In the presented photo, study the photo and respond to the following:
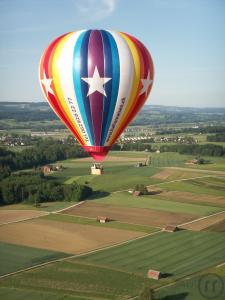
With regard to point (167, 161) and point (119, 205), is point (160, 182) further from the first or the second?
A: point (167, 161)

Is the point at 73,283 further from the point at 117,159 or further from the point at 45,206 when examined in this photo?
the point at 117,159

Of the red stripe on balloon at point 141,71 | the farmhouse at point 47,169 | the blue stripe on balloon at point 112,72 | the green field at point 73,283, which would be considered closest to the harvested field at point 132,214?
the green field at point 73,283

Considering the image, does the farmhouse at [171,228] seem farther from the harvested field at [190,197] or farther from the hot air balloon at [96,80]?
the hot air balloon at [96,80]

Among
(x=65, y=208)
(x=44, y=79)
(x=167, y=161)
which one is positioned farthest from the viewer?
(x=167, y=161)

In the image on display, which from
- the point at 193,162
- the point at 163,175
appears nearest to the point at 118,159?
the point at 193,162

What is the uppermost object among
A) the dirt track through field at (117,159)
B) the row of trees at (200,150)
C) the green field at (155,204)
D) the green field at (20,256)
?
the row of trees at (200,150)

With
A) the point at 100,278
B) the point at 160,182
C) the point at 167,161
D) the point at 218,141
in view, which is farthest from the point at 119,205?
the point at 218,141
